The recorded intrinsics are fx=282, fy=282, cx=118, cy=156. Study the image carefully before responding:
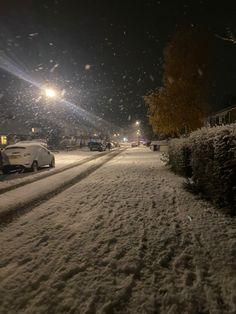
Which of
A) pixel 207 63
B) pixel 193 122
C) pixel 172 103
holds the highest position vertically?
pixel 207 63

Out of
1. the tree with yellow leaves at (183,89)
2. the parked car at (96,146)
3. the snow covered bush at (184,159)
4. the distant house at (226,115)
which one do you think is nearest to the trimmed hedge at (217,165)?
the snow covered bush at (184,159)

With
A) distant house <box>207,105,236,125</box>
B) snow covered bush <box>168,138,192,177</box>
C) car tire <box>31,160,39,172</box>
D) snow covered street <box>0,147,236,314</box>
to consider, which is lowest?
snow covered street <box>0,147,236,314</box>

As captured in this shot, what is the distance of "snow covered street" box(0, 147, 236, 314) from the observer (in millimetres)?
3090

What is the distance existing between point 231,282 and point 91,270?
177 centimetres

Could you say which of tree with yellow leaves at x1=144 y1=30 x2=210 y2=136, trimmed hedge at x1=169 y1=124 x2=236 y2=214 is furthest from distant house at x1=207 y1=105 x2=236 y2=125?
trimmed hedge at x1=169 y1=124 x2=236 y2=214

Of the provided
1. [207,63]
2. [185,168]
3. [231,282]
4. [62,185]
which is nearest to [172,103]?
[207,63]

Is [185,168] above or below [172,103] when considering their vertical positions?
below

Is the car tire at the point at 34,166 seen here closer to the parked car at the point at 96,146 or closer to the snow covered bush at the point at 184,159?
the snow covered bush at the point at 184,159

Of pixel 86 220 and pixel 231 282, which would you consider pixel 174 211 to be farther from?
pixel 231 282

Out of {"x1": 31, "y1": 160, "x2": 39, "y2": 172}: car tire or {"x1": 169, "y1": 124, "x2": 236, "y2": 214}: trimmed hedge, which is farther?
{"x1": 31, "y1": 160, "x2": 39, "y2": 172}: car tire

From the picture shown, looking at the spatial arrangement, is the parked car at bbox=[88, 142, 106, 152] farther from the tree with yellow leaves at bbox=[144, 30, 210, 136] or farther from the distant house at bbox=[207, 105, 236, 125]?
the tree with yellow leaves at bbox=[144, 30, 210, 136]

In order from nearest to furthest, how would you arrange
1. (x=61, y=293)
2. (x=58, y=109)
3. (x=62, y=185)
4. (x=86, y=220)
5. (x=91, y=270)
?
(x=61, y=293)
(x=91, y=270)
(x=86, y=220)
(x=62, y=185)
(x=58, y=109)

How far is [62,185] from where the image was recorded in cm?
1066

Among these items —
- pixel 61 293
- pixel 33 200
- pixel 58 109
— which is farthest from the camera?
pixel 58 109
